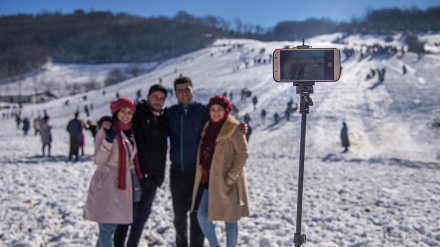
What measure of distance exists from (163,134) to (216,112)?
602mm

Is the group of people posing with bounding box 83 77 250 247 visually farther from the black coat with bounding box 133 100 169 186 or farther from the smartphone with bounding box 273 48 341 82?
the smartphone with bounding box 273 48 341 82

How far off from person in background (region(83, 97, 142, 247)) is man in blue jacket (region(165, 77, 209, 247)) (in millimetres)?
519

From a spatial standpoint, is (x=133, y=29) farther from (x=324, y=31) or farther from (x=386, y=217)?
(x=386, y=217)

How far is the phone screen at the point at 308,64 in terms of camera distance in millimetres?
2654

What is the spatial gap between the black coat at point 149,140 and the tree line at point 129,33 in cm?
12174

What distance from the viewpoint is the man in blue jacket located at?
367 cm

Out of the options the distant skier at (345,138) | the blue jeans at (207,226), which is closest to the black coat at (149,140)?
the blue jeans at (207,226)

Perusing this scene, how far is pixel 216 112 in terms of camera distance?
3566 millimetres

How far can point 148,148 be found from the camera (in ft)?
11.6

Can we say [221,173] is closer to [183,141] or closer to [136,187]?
[183,141]

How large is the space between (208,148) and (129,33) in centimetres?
17349

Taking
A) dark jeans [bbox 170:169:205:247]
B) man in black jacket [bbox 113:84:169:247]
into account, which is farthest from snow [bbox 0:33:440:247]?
man in black jacket [bbox 113:84:169:247]

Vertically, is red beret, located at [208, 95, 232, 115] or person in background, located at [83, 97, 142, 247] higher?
red beret, located at [208, 95, 232, 115]

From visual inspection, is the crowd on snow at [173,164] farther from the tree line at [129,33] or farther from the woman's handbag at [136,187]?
the tree line at [129,33]
